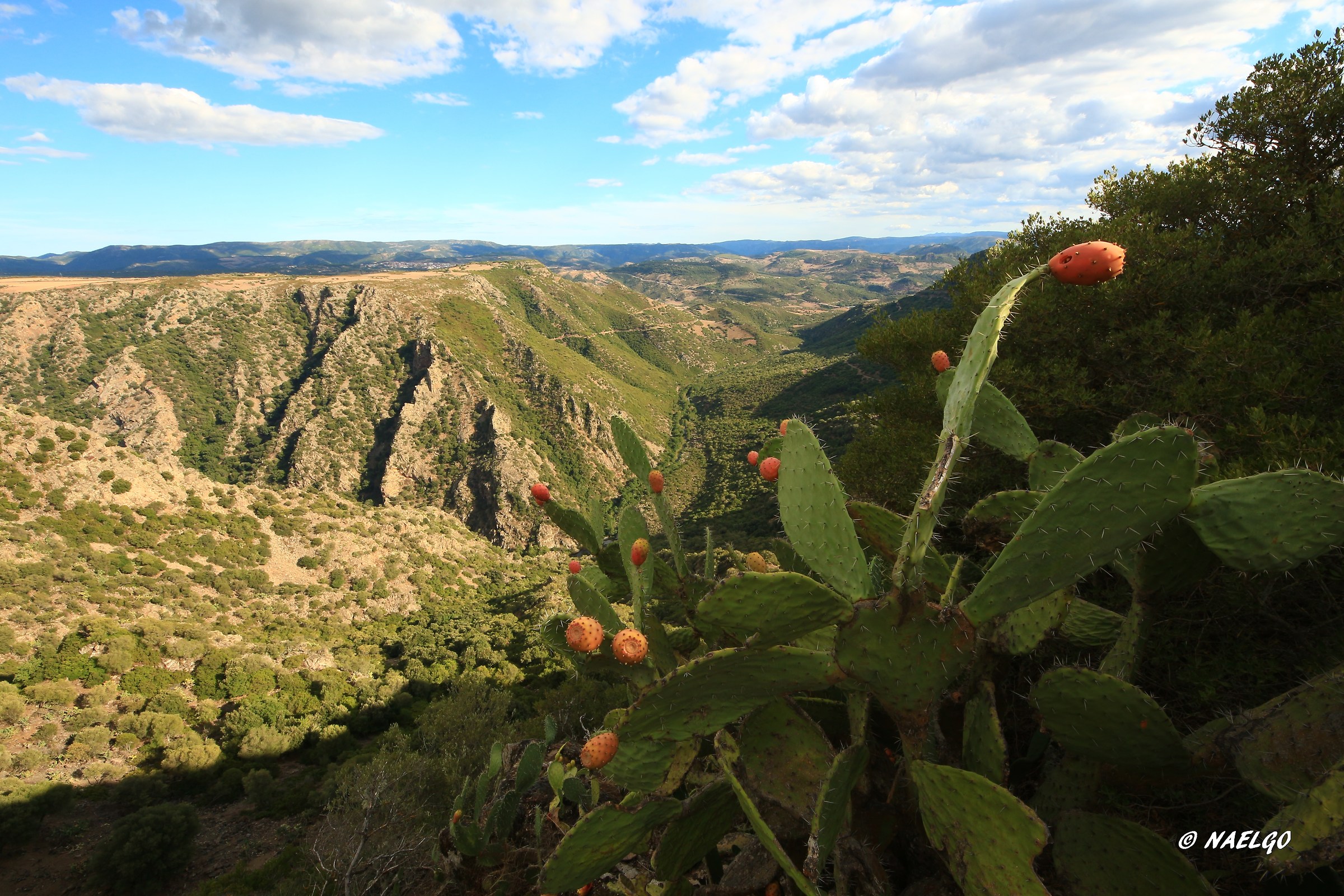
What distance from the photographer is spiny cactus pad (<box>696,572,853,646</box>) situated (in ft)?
5.32

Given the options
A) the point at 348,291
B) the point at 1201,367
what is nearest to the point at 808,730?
the point at 1201,367

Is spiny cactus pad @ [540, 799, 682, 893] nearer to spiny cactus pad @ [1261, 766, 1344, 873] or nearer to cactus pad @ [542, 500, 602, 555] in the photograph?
cactus pad @ [542, 500, 602, 555]

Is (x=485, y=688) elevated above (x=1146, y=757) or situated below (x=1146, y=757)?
below

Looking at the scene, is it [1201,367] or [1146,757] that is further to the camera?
[1201,367]

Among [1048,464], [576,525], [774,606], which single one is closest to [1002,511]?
[1048,464]

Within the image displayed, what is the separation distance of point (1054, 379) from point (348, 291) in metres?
83.8

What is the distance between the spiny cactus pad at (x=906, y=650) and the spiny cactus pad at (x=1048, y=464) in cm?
114

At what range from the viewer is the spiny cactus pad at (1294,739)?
59.5 inches

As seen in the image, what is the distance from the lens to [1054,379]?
578 centimetres

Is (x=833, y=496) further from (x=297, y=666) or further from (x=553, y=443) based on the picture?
(x=553, y=443)

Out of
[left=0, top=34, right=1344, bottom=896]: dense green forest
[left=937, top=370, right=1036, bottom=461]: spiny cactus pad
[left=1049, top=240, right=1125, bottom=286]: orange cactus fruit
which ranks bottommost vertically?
[left=0, top=34, right=1344, bottom=896]: dense green forest

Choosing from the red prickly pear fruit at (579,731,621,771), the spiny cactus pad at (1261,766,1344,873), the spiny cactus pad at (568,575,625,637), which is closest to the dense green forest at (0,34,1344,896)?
the spiny cactus pad at (1261,766,1344,873)

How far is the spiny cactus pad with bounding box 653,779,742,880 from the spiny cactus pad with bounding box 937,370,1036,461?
184 centimetres

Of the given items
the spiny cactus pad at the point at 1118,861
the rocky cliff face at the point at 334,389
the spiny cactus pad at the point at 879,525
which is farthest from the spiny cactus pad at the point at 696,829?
the rocky cliff face at the point at 334,389
